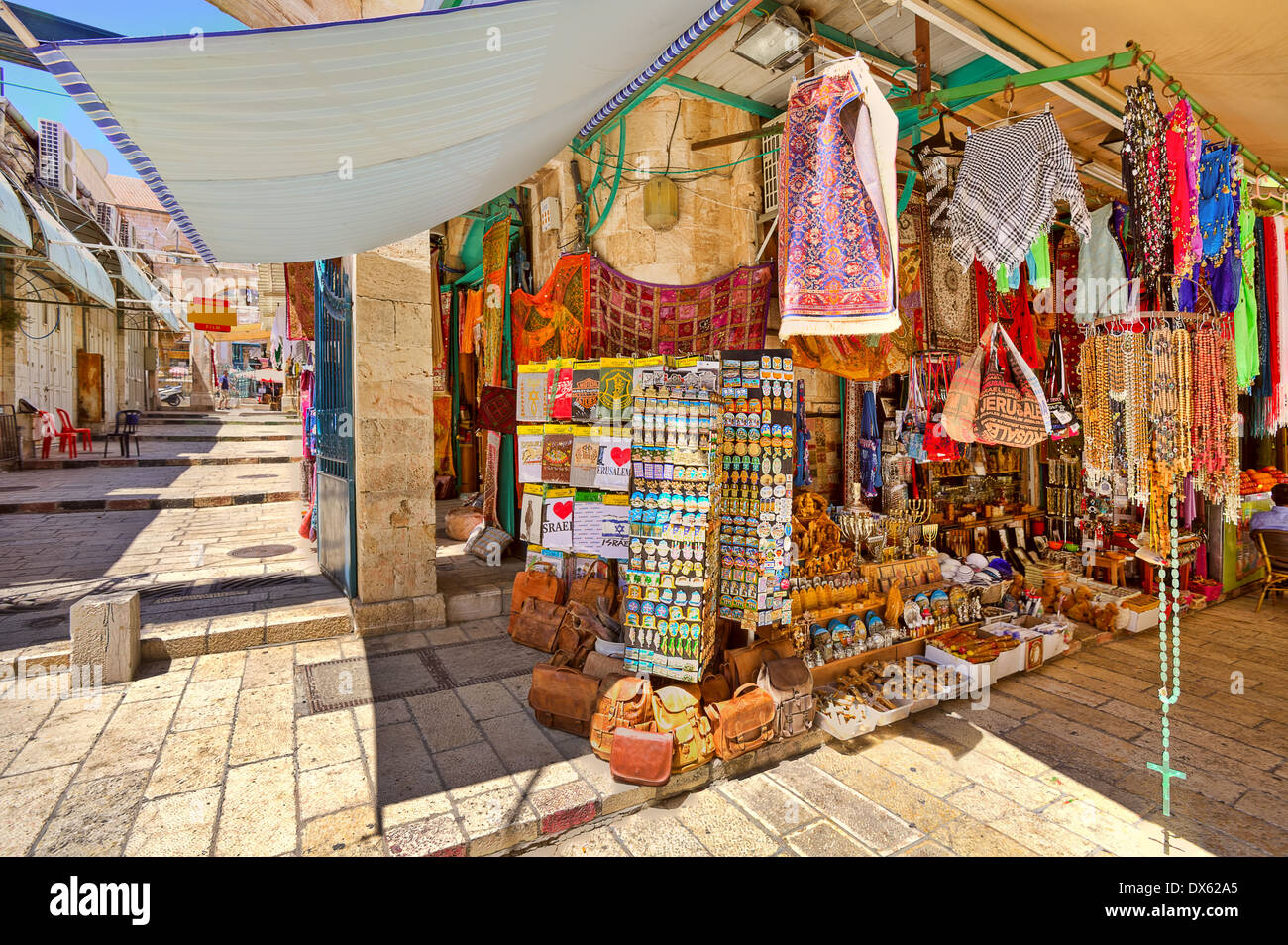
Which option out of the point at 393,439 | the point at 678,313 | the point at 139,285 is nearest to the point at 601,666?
the point at 393,439

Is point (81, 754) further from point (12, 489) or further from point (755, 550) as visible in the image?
point (12, 489)

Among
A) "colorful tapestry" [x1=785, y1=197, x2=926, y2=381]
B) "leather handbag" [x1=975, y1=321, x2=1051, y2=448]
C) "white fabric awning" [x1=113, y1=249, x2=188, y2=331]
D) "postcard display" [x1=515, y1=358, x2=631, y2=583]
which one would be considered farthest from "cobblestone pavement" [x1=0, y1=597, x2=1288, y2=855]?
"white fabric awning" [x1=113, y1=249, x2=188, y2=331]

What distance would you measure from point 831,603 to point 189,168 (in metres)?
4.70

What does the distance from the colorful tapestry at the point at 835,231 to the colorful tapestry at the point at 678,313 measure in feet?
5.06

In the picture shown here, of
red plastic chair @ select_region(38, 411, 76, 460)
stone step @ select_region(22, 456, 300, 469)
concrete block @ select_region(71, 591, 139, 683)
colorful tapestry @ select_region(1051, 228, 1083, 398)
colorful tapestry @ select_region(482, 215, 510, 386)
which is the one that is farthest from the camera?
red plastic chair @ select_region(38, 411, 76, 460)

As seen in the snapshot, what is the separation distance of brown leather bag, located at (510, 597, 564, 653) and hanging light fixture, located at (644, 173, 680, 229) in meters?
3.32

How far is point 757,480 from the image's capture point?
3787mm

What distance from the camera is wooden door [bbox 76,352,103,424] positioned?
17312mm

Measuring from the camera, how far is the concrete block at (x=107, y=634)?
3.80 m

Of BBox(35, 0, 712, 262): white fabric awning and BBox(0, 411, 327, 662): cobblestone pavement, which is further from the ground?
BBox(35, 0, 712, 262): white fabric awning

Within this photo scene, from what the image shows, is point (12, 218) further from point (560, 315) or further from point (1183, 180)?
point (1183, 180)

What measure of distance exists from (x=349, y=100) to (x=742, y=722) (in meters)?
3.42

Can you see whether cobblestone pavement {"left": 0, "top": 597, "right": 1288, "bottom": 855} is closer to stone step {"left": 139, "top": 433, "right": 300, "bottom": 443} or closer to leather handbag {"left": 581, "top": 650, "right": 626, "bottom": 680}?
leather handbag {"left": 581, "top": 650, "right": 626, "bottom": 680}

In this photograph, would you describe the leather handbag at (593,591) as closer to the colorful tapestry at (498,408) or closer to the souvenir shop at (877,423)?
the souvenir shop at (877,423)
